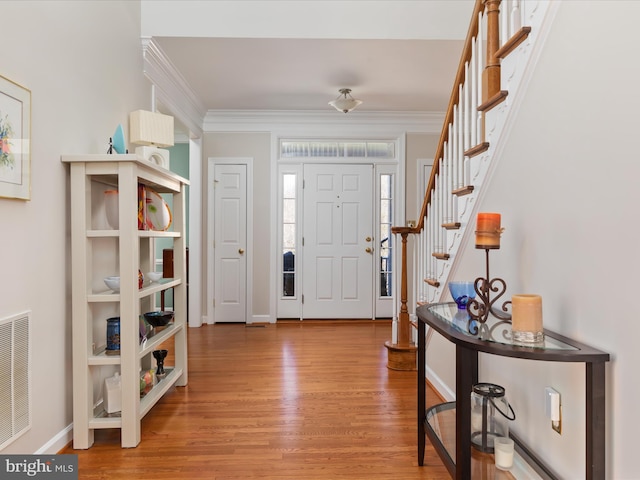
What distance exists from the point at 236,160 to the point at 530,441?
14.5 feet

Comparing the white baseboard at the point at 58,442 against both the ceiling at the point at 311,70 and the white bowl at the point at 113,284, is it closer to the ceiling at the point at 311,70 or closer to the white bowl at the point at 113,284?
the white bowl at the point at 113,284

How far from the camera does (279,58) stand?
3693mm

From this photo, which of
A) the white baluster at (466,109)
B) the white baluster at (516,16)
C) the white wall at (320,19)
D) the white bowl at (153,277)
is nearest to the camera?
the white baluster at (516,16)

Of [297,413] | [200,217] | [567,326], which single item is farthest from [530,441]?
[200,217]

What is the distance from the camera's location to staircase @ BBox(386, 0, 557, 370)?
1.78m

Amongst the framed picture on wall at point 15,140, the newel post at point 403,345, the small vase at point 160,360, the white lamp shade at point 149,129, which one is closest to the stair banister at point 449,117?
the newel post at point 403,345

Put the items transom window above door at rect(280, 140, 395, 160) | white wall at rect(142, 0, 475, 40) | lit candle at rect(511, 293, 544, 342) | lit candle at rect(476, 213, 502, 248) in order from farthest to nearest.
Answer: transom window above door at rect(280, 140, 395, 160), white wall at rect(142, 0, 475, 40), lit candle at rect(476, 213, 502, 248), lit candle at rect(511, 293, 544, 342)

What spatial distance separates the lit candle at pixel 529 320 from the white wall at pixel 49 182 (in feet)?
6.54

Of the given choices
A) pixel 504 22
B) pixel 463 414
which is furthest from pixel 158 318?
pixel 504 22

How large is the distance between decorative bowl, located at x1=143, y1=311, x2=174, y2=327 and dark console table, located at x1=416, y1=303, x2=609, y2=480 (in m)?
1.69

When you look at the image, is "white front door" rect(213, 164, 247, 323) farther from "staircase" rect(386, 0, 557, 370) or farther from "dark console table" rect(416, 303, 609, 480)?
"dark console table" rect(416, 303, 609, 480)

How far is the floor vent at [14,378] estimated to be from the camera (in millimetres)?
1770

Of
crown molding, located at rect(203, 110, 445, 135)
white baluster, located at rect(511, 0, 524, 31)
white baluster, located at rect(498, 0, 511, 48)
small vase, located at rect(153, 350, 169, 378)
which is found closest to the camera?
white baluster, located at rect(511, 0, 524, 31)

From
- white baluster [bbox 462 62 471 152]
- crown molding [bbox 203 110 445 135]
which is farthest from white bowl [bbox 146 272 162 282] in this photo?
crown molding [bbox 203 110 445 135]
